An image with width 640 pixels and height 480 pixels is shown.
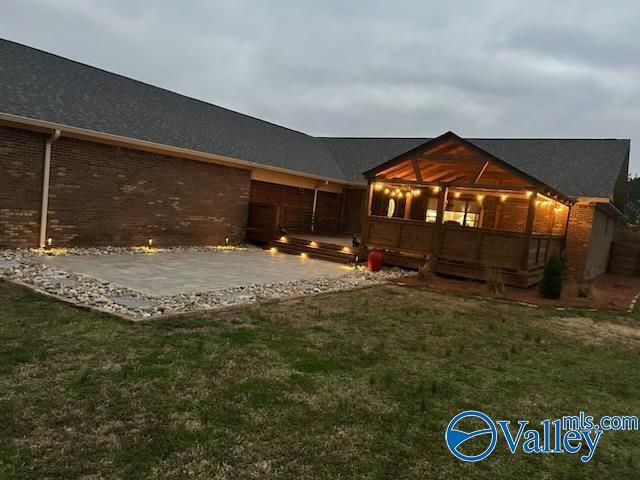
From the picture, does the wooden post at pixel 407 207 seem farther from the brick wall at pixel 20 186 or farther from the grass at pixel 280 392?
the brick wall at pixel 20 186

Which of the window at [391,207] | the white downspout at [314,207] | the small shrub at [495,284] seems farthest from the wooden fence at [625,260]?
the white downspout at [314,207]

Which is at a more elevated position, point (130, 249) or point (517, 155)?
point (517, 155)

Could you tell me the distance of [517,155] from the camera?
18125 millimetres

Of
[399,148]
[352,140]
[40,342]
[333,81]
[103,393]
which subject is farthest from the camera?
[333,81]

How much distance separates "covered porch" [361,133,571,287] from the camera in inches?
435

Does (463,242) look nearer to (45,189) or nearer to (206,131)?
(206,131)

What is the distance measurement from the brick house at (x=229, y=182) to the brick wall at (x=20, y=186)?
0.08 feet

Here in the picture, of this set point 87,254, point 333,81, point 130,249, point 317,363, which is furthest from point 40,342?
point 333,81

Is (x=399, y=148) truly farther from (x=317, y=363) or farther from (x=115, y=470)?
(x=115, y=470)

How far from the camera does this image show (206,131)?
15094 mm

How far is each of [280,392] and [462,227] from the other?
29.9ft

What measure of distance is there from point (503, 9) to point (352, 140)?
922 centimetres

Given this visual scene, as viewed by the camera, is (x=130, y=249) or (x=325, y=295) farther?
(x=130, y=249)

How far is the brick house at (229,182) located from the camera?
33.2 feet
